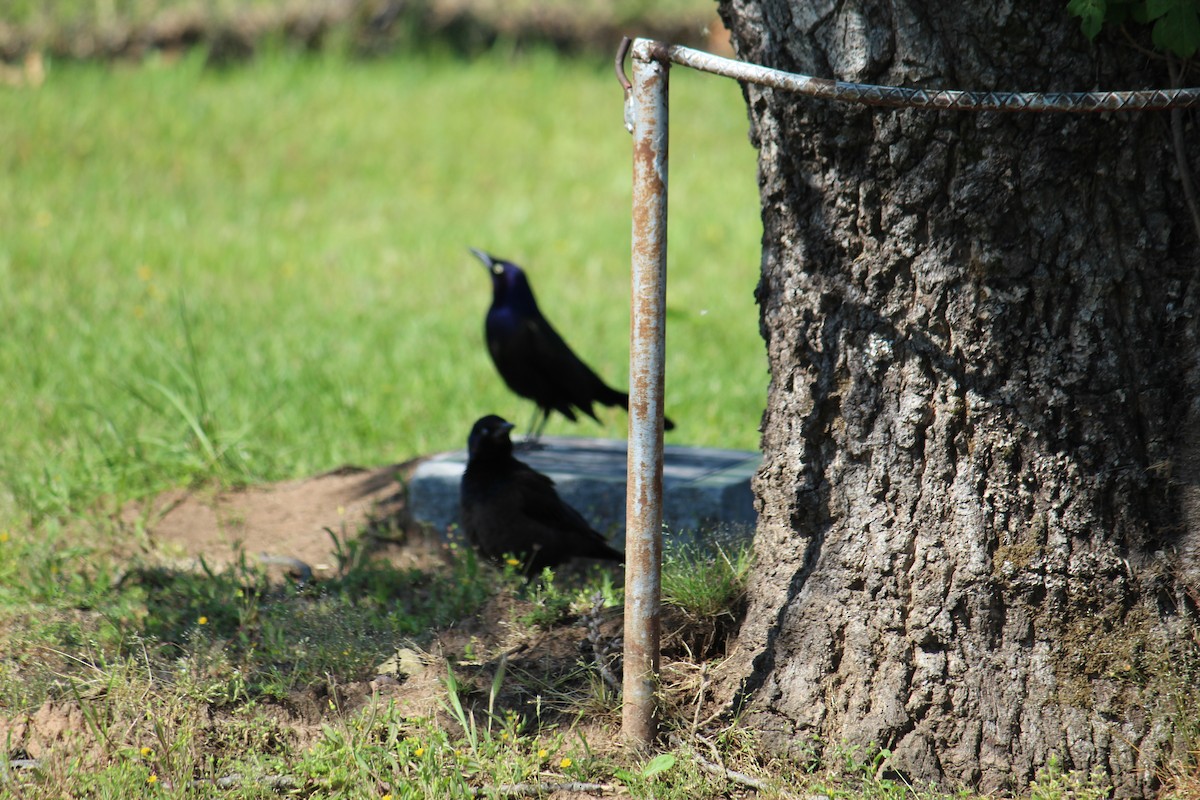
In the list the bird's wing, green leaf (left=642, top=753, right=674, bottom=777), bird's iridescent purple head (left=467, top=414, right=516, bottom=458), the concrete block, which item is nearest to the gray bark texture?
green leaf (left=642, top=753, right=674, bottom=777)

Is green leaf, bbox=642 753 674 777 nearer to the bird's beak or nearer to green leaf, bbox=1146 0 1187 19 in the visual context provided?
green leaf, bbox=1146 0 1187 19

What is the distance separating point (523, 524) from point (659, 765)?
62.6 inches

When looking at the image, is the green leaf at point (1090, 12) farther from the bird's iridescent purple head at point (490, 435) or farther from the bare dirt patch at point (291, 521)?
the bare dirt patch at point (291, 521)

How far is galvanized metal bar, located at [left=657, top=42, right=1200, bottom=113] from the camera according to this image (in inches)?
89.9

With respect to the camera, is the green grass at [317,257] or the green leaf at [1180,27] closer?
the green leaf at [1180,27]

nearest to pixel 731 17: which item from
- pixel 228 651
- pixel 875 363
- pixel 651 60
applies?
pixel 651 60

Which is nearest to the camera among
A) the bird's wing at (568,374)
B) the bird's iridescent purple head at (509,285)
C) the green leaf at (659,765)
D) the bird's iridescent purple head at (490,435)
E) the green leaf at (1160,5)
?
the green leaf at (1160,5)

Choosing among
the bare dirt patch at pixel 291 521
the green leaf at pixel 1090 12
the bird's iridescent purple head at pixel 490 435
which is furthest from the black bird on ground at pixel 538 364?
the green leaf at pixel 1090 12

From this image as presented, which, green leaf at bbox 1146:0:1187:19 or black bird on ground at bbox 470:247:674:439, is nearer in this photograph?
green leaf at bbox 1146:0:1187:19

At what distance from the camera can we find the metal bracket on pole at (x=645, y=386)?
2566mm

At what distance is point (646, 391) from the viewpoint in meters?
2.67

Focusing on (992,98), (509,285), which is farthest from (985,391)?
(509,285)

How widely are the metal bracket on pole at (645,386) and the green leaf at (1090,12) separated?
0.84 metres

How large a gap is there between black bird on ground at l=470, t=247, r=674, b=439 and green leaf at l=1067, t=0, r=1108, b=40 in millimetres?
3475
